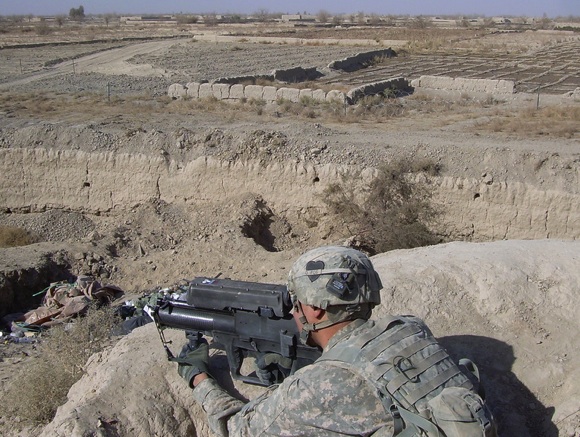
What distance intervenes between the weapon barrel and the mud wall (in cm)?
711

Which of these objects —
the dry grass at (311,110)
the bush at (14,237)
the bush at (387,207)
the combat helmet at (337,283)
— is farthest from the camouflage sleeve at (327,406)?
the dry grass at (311,110)

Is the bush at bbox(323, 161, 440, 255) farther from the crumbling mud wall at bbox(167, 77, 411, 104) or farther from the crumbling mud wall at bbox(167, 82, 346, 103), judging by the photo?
the crumbling mud wall at bbox(167, 82, 346, 103)

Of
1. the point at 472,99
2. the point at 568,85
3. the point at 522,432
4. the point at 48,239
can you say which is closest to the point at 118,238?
the point at 48,239

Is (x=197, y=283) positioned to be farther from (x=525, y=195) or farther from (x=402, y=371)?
(x=525, y=195)

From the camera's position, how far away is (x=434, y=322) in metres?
4.34

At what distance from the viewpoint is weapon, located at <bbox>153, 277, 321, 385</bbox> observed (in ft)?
11.2

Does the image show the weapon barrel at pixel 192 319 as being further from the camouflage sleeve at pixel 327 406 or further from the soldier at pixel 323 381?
the camouflage sleeve at pixel 327 406

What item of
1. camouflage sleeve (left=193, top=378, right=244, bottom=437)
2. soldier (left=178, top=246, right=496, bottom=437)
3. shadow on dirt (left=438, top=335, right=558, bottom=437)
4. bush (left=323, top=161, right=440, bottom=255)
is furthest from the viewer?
bush (left=323, top=161, right=440, bottom=255)

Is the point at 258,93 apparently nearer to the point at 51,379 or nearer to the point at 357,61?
the point at 357,61

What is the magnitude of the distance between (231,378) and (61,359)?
1545 millimetres

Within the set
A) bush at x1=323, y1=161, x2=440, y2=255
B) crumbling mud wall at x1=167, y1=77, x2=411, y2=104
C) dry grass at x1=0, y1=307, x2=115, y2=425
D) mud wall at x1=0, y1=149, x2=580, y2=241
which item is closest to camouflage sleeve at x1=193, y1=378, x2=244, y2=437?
dry grass at x1=0, y1=307, x2=115, y2=425

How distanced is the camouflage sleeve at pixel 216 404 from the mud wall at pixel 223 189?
24.5ft

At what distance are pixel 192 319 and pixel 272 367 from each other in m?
0.52

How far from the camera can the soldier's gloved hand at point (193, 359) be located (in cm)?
347
